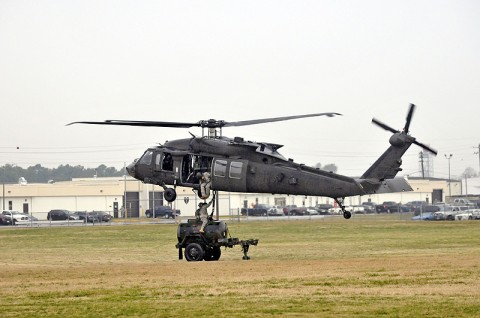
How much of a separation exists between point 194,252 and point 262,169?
421 centimetres

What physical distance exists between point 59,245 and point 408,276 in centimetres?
3230

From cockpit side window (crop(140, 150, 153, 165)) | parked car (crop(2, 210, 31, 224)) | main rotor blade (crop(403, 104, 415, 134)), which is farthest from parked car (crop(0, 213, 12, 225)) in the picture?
main rotor blade (crop(403, 104, 415, 134))

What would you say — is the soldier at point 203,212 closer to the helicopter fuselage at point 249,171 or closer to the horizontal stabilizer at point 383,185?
the helicopter fuselage at point 249,171

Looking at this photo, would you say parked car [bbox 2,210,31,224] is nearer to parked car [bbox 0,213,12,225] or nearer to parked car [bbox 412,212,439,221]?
parked car [bbox 0,213,12,225]

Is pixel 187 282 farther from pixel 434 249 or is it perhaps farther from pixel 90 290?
pixel 434 249

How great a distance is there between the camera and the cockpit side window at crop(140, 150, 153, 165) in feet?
137

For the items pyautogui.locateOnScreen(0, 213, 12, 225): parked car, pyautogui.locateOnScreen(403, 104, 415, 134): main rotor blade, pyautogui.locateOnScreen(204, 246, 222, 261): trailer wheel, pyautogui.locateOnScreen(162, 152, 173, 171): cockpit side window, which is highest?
pyautogui.locateOnScreen(403, 104, 415, 134): main rotor blade

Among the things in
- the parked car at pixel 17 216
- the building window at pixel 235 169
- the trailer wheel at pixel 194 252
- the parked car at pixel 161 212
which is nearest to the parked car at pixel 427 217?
the parked car at pixel 161 212

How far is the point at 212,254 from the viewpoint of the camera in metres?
38.5

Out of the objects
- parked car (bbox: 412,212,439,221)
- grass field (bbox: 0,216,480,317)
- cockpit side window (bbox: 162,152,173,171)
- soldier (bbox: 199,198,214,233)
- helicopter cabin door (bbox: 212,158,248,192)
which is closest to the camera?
grass field (bbox: 0,216,480,317)

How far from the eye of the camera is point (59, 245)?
57.6 meters

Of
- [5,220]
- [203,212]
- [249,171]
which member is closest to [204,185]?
[203,212]

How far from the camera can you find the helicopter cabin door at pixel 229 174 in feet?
127

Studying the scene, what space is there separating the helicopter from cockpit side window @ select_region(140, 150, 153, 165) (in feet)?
6.42
